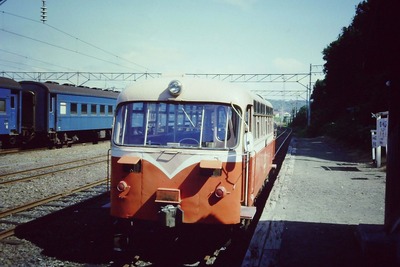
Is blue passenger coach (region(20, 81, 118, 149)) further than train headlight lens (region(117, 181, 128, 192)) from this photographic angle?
Yes

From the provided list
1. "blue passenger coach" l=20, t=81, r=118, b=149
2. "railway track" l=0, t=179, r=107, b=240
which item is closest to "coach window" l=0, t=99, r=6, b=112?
"blue passenger coach" l=20, t=81, r=118, b=149

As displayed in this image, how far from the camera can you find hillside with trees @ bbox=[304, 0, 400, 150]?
5.50 metres

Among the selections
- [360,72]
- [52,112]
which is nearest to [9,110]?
[52,112]

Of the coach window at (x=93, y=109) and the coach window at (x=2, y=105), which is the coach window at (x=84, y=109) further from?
the coach window at (x=2, y=105)

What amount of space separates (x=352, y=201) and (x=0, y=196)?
8.62 m

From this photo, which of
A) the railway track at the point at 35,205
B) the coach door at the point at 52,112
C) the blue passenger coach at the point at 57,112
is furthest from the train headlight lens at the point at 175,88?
the coach door at the point at 52,112

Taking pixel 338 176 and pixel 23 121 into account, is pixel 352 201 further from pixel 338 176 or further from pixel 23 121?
pixel 23 121

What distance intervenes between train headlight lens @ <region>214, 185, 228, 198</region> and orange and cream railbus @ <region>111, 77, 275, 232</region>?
14 millimetres

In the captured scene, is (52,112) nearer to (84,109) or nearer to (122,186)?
(84,109)

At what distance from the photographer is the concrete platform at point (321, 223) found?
5.51m

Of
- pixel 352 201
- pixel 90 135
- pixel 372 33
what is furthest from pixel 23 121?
pixel 372 33

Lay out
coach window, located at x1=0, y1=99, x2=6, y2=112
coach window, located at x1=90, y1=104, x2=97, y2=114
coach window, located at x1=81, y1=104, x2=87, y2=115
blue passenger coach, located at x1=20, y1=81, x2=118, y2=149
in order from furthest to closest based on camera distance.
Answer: coach window, located at x1=90, y1=104, x2=97, y2=114, coach window, located at x1=81, y1=104, x2=87, y2=115, blue passenger coach, located at x1=20, y1=81, x2=118, y2=149, coach window, located at x1=0, y1=99, x2=6, y2=112

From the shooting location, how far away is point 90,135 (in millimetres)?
26234

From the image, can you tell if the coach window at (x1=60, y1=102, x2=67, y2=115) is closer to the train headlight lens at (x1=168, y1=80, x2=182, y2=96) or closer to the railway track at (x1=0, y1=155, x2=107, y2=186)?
the railway track at (x1=0, y1=155, x2=107, y2=186)
